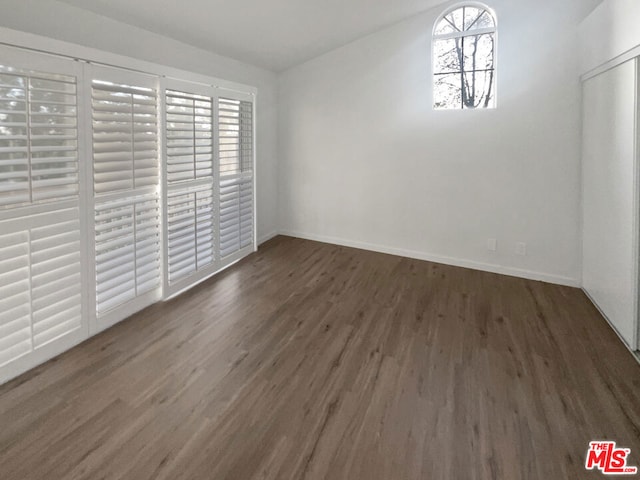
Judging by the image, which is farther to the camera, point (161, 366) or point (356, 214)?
point (356, 214)

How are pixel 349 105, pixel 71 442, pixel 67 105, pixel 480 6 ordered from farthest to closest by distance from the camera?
pixel 349 105
pixel 480 6
pixel 67 105
pixel 71 442

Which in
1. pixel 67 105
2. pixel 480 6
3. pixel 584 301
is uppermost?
pixel 480 6

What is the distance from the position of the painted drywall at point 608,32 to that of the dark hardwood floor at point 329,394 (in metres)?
2.01

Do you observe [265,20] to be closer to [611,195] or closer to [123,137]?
[123,137]

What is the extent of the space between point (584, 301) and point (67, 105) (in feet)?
14.0

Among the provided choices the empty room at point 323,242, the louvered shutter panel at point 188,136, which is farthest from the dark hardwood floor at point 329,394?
the louvered shutter panel at point 188,136

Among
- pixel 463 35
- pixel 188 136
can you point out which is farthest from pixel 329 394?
pixel 463 35

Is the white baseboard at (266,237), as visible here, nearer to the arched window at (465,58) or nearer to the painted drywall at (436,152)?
the painted drywall at (436,152)

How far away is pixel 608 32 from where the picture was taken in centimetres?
301

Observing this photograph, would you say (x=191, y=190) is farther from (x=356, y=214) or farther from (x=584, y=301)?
(x=584, y=301)

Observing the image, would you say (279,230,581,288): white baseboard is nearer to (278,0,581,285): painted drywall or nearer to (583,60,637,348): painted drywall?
(278,0,581,285): painted drywall

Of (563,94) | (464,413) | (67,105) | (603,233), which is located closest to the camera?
(464,413)

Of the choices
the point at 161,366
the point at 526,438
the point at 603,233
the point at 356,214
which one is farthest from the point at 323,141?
the point at 526,438

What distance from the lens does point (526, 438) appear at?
1922 millimetres
